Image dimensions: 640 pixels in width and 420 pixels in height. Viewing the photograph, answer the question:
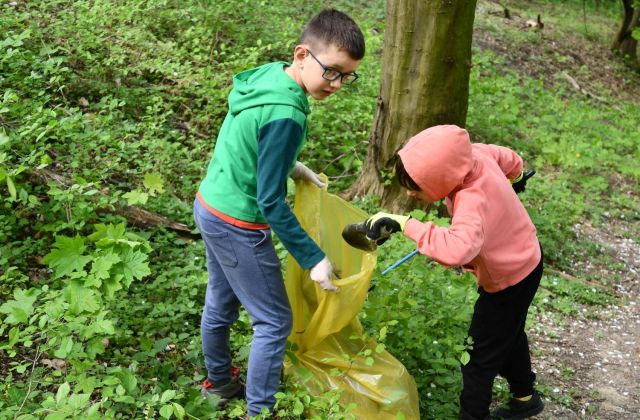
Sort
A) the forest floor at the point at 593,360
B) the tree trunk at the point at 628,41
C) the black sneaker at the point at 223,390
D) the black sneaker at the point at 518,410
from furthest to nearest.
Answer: the tree trunk at the point at 628,41, the forest floor at the point at 593,360, the black sneaker at the point at 518,410, the black sneaker at the point at 223,390

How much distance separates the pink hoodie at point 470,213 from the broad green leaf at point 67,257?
1372 mm

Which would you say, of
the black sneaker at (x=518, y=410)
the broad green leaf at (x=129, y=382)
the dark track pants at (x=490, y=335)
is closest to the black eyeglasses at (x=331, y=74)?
the dark track pants at (x=490, y=335)

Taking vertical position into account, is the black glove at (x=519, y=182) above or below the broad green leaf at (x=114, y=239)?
above

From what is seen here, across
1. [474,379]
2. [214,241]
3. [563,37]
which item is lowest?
[563,37]

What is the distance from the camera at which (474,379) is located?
2.92 metres

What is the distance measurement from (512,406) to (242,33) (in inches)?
191

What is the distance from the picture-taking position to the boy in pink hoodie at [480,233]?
7.99ft

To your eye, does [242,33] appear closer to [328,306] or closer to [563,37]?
[328,306]

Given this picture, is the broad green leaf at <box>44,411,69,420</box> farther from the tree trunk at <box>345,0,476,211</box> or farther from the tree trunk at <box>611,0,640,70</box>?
the tree trunk at <box>611,0,640,70</box>

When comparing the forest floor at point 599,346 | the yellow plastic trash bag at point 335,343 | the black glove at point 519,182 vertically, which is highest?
the black glove at point 519,182

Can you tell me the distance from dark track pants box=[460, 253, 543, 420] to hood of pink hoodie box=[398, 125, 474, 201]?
1.99 feet

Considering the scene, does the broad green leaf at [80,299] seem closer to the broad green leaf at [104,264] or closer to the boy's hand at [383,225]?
the broad green leaf at [104,264]

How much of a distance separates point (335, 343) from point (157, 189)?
119cm

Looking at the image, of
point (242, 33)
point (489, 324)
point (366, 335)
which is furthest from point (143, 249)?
point (242, 33)
